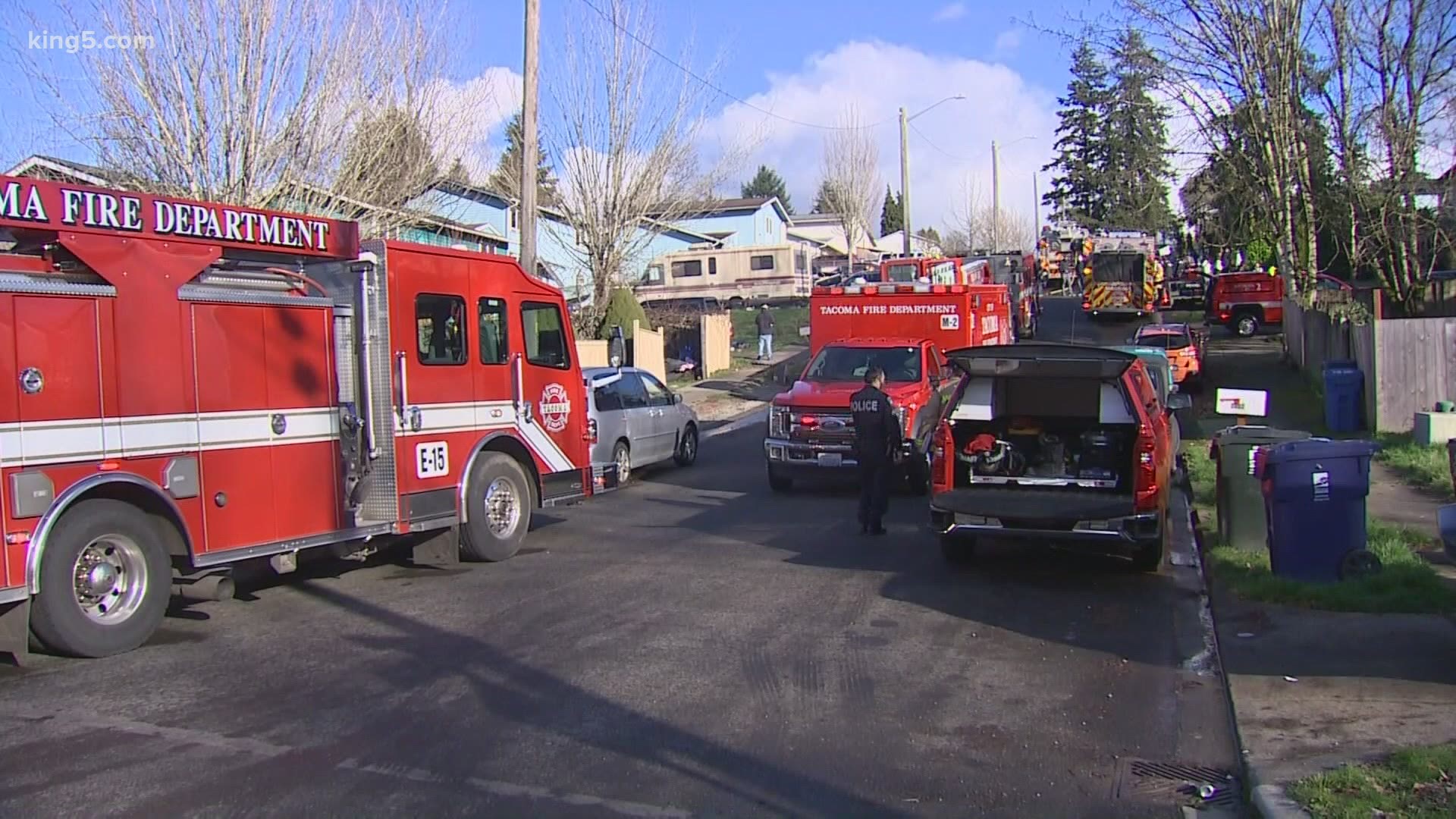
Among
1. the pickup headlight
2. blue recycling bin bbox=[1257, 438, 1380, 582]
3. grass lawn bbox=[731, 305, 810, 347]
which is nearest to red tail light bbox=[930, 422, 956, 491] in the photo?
blue recycling bin bbox=[1257, 438, 1380, 582]

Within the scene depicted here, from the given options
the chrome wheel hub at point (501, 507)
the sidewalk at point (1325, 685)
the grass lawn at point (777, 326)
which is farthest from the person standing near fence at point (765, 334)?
the sidewalk at point (1325, 685)

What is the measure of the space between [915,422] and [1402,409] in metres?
7.17

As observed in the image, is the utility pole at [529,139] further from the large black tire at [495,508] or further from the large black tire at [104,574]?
the large black tire at [104,574]

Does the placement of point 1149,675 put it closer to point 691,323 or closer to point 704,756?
point 704,756

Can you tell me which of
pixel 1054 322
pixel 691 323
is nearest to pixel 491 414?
pixel 691 323

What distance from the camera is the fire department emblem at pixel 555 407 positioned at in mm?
12484

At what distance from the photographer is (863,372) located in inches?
643

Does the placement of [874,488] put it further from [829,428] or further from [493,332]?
[493,332]

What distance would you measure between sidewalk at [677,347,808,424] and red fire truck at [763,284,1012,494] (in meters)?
5.35

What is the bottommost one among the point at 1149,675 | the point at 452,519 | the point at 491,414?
the point at 1149,675

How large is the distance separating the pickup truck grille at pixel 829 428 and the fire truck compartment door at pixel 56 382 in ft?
28.3

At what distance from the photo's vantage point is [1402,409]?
1711 centimetres

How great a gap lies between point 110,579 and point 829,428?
28.6 feet

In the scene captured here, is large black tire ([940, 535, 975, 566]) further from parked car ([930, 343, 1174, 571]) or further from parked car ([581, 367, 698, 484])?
parked car ([581, 367, 698, 484])
